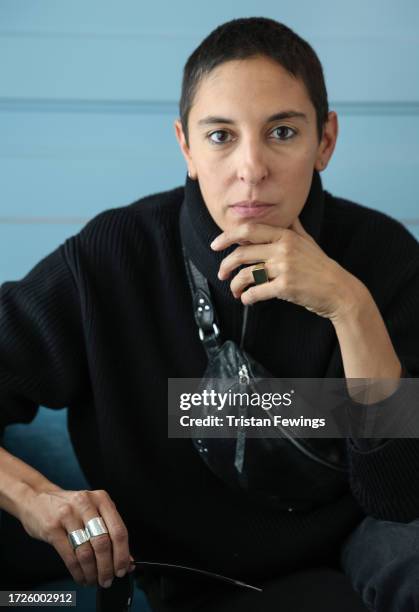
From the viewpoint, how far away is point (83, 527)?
1254 mm

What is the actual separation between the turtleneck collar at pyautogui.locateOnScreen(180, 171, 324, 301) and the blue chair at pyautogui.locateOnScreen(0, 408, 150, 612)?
572 mm

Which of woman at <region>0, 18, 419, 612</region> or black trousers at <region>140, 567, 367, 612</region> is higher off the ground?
woman at <region>0, 18, 419, 612</region>

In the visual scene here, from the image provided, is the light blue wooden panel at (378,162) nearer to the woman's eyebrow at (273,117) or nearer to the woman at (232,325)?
the woman at (232,325)

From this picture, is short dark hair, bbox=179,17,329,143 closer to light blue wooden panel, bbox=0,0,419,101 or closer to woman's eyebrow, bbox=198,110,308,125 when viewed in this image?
woman's eyebrow, bbox=198,110,308,125

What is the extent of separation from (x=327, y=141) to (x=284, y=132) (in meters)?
0.15

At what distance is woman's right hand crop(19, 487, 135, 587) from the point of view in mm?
1231

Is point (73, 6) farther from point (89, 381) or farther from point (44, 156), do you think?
point (89, 381)

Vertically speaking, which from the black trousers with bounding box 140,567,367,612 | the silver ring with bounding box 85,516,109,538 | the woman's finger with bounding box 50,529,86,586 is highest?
the silver ring with bounding box 85,516,109,538

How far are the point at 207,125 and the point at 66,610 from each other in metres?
0.85

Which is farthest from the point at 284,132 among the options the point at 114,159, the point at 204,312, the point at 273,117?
the point at 114,159

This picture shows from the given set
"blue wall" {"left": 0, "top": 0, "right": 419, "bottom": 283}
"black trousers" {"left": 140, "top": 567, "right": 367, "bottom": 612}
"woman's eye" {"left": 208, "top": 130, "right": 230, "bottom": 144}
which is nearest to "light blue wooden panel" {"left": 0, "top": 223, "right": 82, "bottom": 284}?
"blue wall" {"left": 0, "top": 0, "right": 419, "bottom": 283}

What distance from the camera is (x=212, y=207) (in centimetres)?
145

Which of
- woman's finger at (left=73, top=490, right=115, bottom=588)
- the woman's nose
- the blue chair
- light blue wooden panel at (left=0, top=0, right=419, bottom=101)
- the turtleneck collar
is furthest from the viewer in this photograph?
light blue wooden panel at (left=0, top=0, right=419, bottom=101)

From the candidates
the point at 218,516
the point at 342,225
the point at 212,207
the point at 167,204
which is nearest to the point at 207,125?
the point at 212,207
